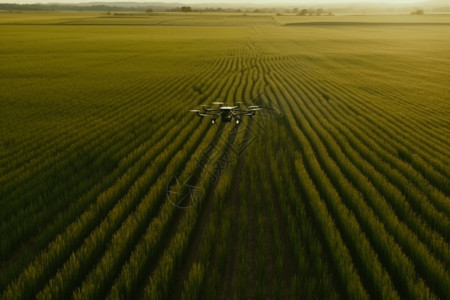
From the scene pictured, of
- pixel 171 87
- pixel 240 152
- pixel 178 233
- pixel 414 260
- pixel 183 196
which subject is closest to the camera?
pixel 414 260

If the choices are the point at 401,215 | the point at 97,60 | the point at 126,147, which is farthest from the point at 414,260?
the point at 97,60

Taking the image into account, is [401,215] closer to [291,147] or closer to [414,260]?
[414,260]

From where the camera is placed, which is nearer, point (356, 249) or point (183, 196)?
point (356, 249)

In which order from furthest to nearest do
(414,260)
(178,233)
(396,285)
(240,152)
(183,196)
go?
(240,152)
(183,196)
(178,233)
(414,260)
(396,285)

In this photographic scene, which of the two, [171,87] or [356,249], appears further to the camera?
[171,87]

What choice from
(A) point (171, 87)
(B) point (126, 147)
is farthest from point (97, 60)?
(B) point (126, 147)

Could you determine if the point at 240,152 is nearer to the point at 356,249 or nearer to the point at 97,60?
the point at 356,249

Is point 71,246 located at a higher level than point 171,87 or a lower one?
higher

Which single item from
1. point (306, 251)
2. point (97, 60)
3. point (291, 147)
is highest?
point (306, 251)

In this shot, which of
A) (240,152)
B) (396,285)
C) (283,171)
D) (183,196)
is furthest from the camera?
(240,152)
